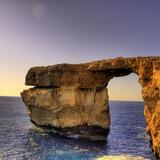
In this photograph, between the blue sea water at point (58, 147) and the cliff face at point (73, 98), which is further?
the cliff face at point (73, 98)

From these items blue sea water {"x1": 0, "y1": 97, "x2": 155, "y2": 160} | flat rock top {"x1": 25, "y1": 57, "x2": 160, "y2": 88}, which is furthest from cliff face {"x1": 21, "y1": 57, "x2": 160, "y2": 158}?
blue sea water {"x1": 0, "y1": 97, "x2": 155, "y2": 160}

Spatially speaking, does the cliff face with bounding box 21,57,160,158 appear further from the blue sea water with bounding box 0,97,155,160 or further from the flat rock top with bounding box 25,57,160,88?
the blue sea water with bounding box 0,97,155,160

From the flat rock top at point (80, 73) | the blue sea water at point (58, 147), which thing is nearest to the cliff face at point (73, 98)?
the flat rock top at point (80, 73)

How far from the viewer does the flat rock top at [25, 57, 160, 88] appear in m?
35.4

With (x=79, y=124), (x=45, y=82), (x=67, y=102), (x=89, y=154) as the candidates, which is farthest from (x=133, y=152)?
(x=45, y=82)

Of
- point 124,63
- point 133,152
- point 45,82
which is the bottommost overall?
point 133,152

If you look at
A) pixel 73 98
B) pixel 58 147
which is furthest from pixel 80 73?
pixel 58 147

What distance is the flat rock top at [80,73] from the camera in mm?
35406

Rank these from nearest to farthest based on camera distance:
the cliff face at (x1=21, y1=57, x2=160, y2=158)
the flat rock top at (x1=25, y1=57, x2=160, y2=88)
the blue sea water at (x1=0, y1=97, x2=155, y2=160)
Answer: the blue sea water at (x1=0, y1=97, x2=155, y2=160) → the flat rock top at (x1=25, y1=57, x2=160, y2=88) → the cliff face at (x1=21, y1=57, x2=160, y2=158)

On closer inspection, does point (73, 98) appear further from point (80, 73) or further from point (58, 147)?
point (58, 147)

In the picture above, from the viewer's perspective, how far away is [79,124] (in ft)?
135

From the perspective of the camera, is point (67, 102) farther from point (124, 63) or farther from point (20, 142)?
point (124, 63)

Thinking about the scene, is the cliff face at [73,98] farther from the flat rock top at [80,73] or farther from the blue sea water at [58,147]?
the blue sea water at [58,147]

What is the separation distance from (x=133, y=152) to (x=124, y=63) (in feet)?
34.7
